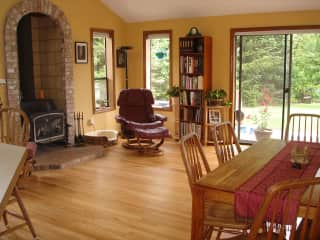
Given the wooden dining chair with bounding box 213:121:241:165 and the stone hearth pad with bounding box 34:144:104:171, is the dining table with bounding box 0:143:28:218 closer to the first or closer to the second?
the wooden dining chair with bounding box 213:121:241:165

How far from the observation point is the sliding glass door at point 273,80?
6.19m

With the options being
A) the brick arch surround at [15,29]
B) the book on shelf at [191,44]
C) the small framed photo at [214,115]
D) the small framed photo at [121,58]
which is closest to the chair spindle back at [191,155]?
the brick arch surround at [15,29]

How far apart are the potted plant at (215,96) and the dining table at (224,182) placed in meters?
3.77

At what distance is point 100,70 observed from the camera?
7.38 m

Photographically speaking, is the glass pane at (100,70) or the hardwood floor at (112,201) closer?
the hardwood floor at (112,201)

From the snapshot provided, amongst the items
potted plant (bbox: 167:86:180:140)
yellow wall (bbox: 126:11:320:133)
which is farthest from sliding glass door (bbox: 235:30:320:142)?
potted plant (bbox: 167:86:180:140)

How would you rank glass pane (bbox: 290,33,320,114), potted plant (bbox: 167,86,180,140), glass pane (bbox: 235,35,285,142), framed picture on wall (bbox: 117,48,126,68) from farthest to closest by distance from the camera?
1. framed picture on wall (bbox: 117,48,126,68)
2. potted plant (bbox: 167,86,180,140)
3. glass pane (bbox: 235,35,285,142)
4. glass pane (bbox: 290,33,320,114)

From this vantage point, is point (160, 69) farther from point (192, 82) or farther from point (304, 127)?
point (304, 127)

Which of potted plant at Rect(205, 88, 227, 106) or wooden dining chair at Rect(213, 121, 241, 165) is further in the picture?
potted plant at Rect(205, 88, 227, 106)

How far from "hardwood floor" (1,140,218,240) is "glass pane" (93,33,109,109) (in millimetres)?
1851

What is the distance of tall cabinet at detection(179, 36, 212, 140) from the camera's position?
667 centimetres

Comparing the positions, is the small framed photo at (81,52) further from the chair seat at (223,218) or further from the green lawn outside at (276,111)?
the chair seat at (223,218)

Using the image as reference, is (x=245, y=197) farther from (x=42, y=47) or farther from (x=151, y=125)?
(x=42, y=47)

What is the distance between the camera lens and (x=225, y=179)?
2375mm
